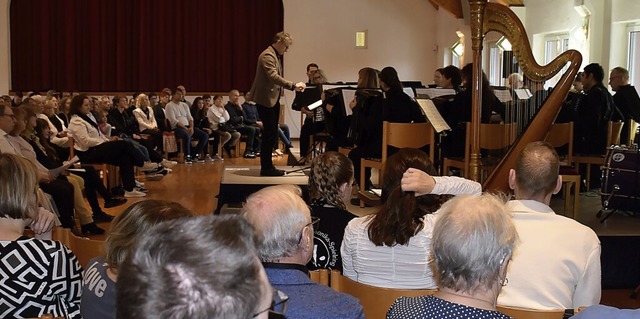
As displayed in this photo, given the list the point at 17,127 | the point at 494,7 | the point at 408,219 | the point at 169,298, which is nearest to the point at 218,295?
the point at 169,298

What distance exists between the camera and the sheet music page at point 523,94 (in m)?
5.36

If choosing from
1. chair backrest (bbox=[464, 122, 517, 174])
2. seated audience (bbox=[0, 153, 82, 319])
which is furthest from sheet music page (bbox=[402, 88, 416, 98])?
seated audience (bbox=[0, 153, 82, 319])

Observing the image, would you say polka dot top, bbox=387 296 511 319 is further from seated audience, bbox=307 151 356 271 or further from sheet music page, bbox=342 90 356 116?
sheet music page, bbox=342 90 356 116

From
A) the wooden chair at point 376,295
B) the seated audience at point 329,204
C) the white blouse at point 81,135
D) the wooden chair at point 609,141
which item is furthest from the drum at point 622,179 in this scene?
the white blouse at point 81,135

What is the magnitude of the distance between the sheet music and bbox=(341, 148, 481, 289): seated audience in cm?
277

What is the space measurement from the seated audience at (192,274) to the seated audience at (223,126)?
11468 mm

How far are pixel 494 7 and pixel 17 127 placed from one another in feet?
11.9

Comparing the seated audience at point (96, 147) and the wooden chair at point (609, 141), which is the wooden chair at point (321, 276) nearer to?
the wooden chair at point (609, 141)

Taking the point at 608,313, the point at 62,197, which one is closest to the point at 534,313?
the point at 608,313

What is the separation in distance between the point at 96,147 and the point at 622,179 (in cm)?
497

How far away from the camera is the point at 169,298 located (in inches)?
37.6

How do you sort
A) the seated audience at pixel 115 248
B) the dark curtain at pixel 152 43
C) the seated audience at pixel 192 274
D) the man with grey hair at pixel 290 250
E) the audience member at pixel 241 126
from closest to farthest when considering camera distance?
the seated audience at pixel 192 274
the man with grey hair at pixel 290 250
the seated audience at pixel 115 248
the audience member at pixel 241 126
the dark curtain at pixel 152 43

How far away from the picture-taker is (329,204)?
3.40 metres

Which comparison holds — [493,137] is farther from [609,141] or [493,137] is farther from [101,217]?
[101,217]
